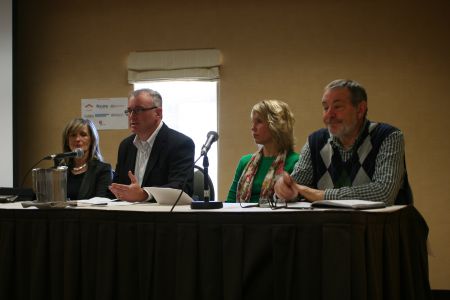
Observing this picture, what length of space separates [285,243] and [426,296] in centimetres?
68

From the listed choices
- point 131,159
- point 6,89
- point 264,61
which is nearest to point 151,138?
point 131,159

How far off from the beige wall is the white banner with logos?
7 centimetres

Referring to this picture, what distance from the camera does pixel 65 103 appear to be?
16.7 feet

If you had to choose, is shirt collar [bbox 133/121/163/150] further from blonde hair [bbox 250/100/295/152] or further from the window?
the window

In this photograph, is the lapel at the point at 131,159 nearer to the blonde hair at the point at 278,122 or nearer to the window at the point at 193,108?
the blonde hair at the point at 278,122

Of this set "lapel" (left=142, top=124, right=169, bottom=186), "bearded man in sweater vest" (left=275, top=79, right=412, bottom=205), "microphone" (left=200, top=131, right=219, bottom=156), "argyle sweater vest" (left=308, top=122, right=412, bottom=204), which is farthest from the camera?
"lapel" (left=142, top=124, right=169, bottom=186)

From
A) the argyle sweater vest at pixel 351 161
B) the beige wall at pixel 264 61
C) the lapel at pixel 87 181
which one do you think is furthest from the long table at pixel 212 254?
the beige wall at pixel 264 61

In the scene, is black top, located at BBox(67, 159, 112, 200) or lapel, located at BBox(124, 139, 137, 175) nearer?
lapel, located at BBox(124, 139, 137, 175)

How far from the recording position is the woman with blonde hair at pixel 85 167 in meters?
3.33

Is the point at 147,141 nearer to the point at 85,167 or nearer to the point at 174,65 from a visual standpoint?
the point at 85,167

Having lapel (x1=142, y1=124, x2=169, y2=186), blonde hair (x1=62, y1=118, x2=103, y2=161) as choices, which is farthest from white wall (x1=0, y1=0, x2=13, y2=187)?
lapel (x1=142, y1=124, x2=169, y2=186)

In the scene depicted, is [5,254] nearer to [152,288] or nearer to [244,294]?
[152,288]

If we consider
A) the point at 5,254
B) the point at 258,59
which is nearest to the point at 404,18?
the point at 258,59

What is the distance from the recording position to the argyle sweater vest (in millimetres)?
2332
